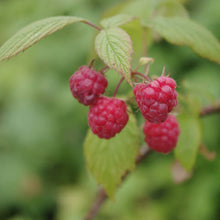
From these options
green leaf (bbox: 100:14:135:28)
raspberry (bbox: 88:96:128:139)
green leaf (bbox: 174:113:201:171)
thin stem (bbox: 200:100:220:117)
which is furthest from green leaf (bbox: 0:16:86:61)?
thin stem (bbox: 200:100:220:117)

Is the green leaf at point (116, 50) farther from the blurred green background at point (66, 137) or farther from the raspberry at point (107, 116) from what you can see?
the blurred green background at point (66, 137)

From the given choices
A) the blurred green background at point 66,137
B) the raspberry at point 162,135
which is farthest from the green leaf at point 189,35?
the blurred green background at point 66,137

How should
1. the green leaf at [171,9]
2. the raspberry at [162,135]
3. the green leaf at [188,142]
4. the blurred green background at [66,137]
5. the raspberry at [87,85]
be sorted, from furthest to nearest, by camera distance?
the blurred green background at [66,137], the green leaf at [171,9], the green leaf at [188,142], the raspberry at [162,135], the raspberry at [87,85]

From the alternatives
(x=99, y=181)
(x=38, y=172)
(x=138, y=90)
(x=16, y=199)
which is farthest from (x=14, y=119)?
(x=138, y=90)

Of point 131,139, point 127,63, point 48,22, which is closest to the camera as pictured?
point 127,63

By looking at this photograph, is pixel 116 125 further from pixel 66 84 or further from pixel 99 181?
pixel 66 84

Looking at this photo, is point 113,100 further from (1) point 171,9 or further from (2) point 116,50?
(1) point 171,9

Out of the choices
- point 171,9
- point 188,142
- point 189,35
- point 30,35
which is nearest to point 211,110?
point 188,142
